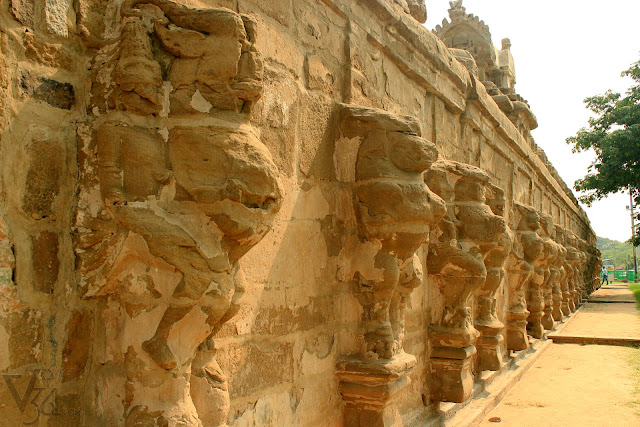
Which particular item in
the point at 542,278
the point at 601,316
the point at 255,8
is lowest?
the point at 601,316

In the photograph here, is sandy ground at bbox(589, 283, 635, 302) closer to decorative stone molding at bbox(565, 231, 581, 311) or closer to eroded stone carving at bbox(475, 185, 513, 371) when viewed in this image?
decorative stone molding at bbox(565, 231, 581, 311)

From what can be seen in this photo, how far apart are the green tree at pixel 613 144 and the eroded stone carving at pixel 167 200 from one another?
2222 centimetres

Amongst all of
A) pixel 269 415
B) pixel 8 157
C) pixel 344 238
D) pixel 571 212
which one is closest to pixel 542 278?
pixel 344 238

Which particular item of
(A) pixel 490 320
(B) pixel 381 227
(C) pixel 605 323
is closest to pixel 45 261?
(B) pixel 381 227

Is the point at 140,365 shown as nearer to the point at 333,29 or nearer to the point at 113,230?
the point at 113,230

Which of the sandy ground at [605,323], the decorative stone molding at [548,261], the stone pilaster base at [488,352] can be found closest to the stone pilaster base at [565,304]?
the sandy ground at [605,323]

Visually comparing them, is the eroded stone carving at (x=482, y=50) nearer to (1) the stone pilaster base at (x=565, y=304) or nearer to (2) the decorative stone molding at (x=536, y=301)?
(2) the decorative stone molding at (x=536, y=301)

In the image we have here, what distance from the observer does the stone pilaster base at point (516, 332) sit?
682 cm

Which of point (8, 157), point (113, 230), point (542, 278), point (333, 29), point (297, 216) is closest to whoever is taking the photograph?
point (8, 157)

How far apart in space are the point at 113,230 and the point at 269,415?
111cm

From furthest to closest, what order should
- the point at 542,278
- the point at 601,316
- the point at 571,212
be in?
the point at 571,212, the point at 601,316, the point at 542,278

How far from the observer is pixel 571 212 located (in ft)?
57.2

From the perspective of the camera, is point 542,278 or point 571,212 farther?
point 571,212

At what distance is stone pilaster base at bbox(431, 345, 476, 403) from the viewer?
405 cm
